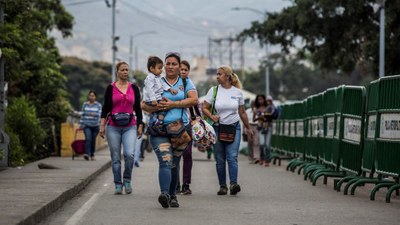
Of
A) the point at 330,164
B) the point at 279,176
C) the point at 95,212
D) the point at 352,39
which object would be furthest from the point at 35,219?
the point at 352,39

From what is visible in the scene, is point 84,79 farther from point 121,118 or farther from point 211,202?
point 211,202

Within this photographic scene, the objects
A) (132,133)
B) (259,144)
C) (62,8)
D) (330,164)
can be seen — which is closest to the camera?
(132,133)

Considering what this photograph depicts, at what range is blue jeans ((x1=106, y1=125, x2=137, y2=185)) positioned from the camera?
52.3ft

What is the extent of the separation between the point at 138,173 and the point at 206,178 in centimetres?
229

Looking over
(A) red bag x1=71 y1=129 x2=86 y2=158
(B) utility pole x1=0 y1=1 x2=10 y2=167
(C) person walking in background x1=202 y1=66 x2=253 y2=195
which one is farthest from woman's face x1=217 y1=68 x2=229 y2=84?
(A) red bag x1=71 y1=129 x2=86 y2=158

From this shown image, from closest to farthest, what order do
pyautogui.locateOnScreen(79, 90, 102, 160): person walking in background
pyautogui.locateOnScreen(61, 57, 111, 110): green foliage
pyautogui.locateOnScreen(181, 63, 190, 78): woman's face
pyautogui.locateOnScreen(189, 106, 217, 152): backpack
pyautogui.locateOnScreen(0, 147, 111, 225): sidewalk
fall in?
pyautogui.locateOnScreen(0, 147, 111, 225): sidewalk < pyautogui.locateOnScreen(189, 106, 217, 152): backpack < pyautogui.locateOnScreen(181, 63, 190, 78): woman's face < pyautogui.locateOnScreen(79, 90, 102, 160): person walking in background < pyautogui.locateOnScreen(61, 57, 111, 110): green foliage

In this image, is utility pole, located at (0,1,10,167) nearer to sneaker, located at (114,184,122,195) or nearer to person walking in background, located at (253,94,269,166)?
sneaker, located at (114,184,122,195)

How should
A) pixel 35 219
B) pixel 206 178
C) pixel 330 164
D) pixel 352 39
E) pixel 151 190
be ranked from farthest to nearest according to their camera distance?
pixel 352 39
pixel 206 178
pixel 330 164
pixel 151 190
pixel 35 219

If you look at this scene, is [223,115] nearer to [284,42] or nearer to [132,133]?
[132,133]

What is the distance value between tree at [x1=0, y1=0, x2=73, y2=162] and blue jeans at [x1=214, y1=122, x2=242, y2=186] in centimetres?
726

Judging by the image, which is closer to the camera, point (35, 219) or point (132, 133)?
point (35, 219)

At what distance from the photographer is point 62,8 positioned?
43.5m

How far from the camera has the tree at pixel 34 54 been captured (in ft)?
75.8

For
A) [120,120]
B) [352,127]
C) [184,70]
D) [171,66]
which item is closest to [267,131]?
[352,127]
